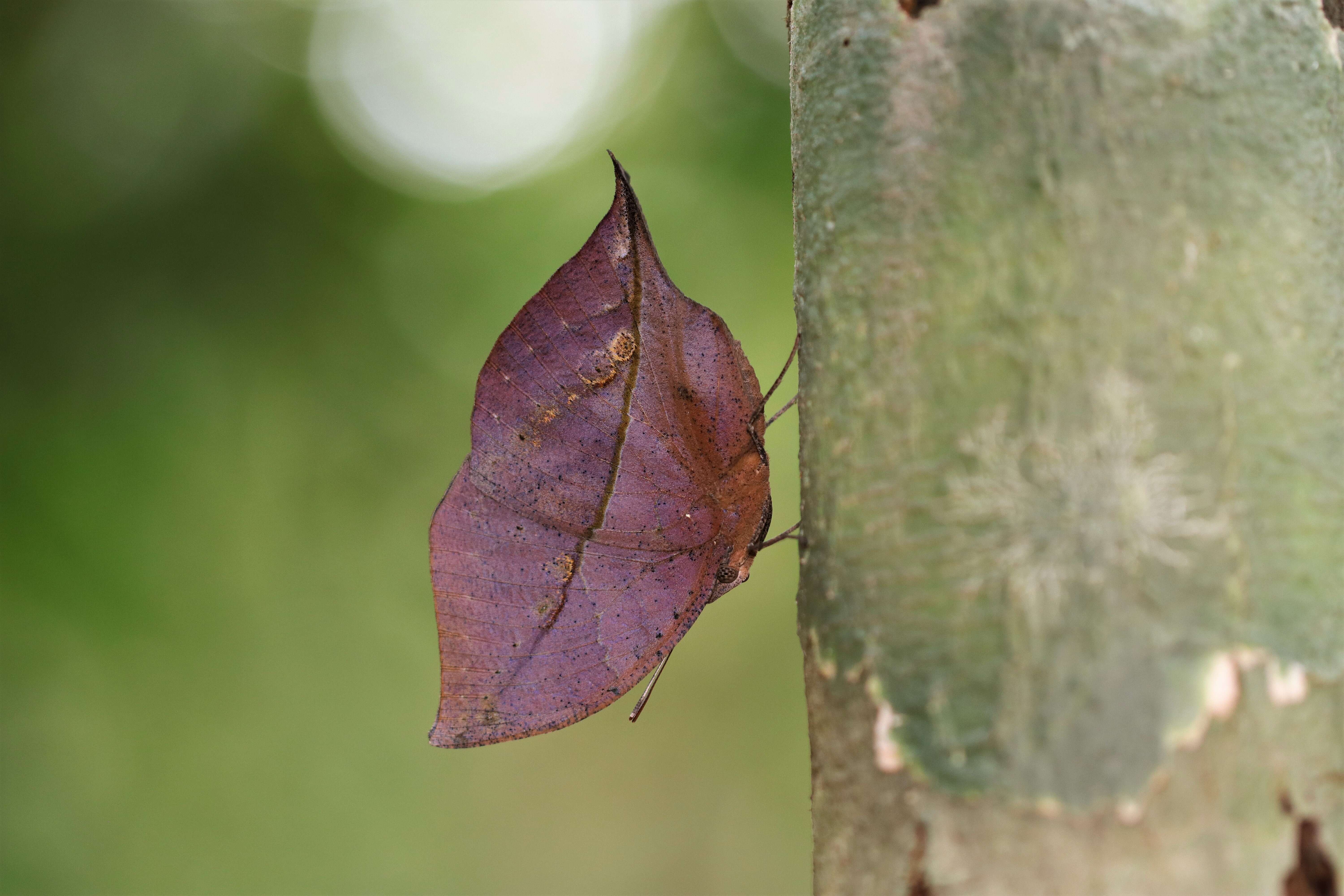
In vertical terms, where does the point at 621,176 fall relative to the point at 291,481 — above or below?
above

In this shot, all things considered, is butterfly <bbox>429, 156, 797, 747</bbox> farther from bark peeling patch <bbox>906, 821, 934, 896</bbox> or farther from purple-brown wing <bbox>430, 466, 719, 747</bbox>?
bark peeling patch <bbox>906, 821, 934, 896</bbox>

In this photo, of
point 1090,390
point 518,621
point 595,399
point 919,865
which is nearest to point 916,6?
point 1090,390

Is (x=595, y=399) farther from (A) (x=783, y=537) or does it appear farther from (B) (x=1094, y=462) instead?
(B) (x=1094, y=462)

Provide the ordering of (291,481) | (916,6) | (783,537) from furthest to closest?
(291,481) → (783,537) → (916,6)

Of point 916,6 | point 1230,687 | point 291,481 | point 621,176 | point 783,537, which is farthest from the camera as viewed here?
point 291,481

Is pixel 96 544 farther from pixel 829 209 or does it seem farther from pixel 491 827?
pixel 829 209

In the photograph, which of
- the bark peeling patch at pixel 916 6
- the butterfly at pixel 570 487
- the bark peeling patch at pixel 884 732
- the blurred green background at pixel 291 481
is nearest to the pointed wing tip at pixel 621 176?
the butterfly at pixel 570 487

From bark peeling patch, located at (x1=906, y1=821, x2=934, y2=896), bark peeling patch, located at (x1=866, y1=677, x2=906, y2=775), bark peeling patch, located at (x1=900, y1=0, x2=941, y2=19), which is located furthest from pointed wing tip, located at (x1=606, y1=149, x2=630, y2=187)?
bark peeling patch, located at (x1=906, y1=821, x2=934, y2=896)
